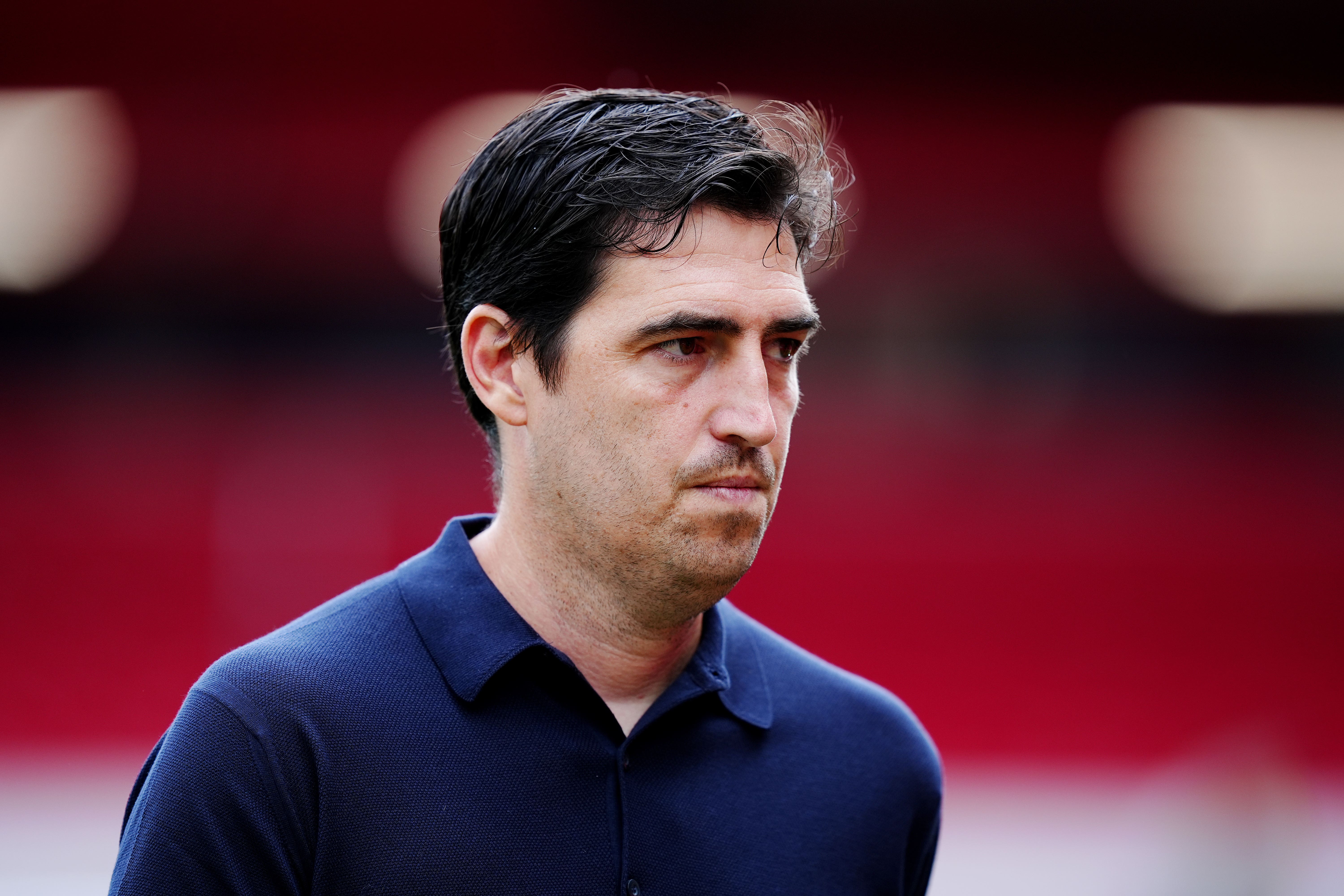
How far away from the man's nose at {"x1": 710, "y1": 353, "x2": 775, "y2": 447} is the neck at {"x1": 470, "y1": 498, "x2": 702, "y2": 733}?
209mm

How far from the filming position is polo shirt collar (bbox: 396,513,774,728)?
128 centimetres

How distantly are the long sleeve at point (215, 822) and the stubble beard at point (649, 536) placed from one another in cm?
37

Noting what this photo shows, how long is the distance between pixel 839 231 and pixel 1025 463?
3.31 metres

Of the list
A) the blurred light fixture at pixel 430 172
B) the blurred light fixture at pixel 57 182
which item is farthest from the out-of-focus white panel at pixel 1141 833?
the blurred light fixture at pixel 57 182

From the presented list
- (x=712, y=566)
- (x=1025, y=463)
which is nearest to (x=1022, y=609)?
(x=1025, y=463)

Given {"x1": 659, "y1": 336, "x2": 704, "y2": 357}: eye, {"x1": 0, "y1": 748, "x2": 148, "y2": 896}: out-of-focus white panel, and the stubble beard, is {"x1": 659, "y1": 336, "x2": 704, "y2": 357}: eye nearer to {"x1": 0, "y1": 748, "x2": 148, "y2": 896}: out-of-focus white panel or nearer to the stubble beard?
the stubble beard

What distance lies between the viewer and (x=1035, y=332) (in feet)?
15.2

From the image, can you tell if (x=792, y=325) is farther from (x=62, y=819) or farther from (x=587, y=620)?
(x=62, y=819)

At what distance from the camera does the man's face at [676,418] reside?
1.28m

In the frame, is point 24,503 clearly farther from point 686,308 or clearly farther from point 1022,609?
point 686,308

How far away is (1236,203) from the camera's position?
4656mm

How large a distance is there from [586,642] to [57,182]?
392 centimetres

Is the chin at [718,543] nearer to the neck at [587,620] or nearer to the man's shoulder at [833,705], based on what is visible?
the neck at [587,620]

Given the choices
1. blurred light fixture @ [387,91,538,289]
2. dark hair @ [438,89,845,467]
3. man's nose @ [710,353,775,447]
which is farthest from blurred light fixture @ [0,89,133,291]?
man's nose @ [710,353,775,447]
